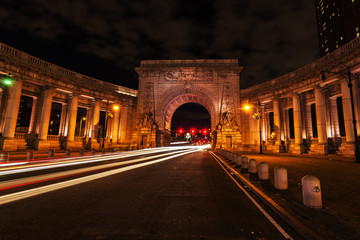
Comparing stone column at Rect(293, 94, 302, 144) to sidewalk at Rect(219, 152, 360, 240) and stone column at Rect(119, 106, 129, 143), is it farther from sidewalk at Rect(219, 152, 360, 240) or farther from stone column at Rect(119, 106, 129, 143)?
stone column at Rect(119, 106, 129, 143)

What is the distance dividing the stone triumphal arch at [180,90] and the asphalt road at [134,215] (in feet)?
105

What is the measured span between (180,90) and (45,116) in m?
25.3

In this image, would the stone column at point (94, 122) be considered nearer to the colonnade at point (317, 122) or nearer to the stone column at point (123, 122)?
the stone column at point (123, 122)

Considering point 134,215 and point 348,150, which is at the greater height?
point 348,150

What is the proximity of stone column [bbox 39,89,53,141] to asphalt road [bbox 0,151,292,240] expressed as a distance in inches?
912

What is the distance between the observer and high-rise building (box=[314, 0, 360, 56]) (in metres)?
63.7

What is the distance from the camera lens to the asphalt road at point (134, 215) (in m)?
3.14

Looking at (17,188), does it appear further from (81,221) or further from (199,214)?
(199,214)

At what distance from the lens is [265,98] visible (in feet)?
105

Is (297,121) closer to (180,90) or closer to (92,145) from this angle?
(180,90)

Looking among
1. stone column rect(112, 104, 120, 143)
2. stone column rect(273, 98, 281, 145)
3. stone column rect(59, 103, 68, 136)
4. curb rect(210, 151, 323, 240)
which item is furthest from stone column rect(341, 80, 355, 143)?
stone column rect(59, 103, 68, 136)

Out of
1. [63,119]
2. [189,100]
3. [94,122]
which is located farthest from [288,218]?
[189,100]

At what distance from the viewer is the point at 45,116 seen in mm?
A: 24531

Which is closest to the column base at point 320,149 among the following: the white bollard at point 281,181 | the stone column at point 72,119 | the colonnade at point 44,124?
the white bollard at point 281,181
